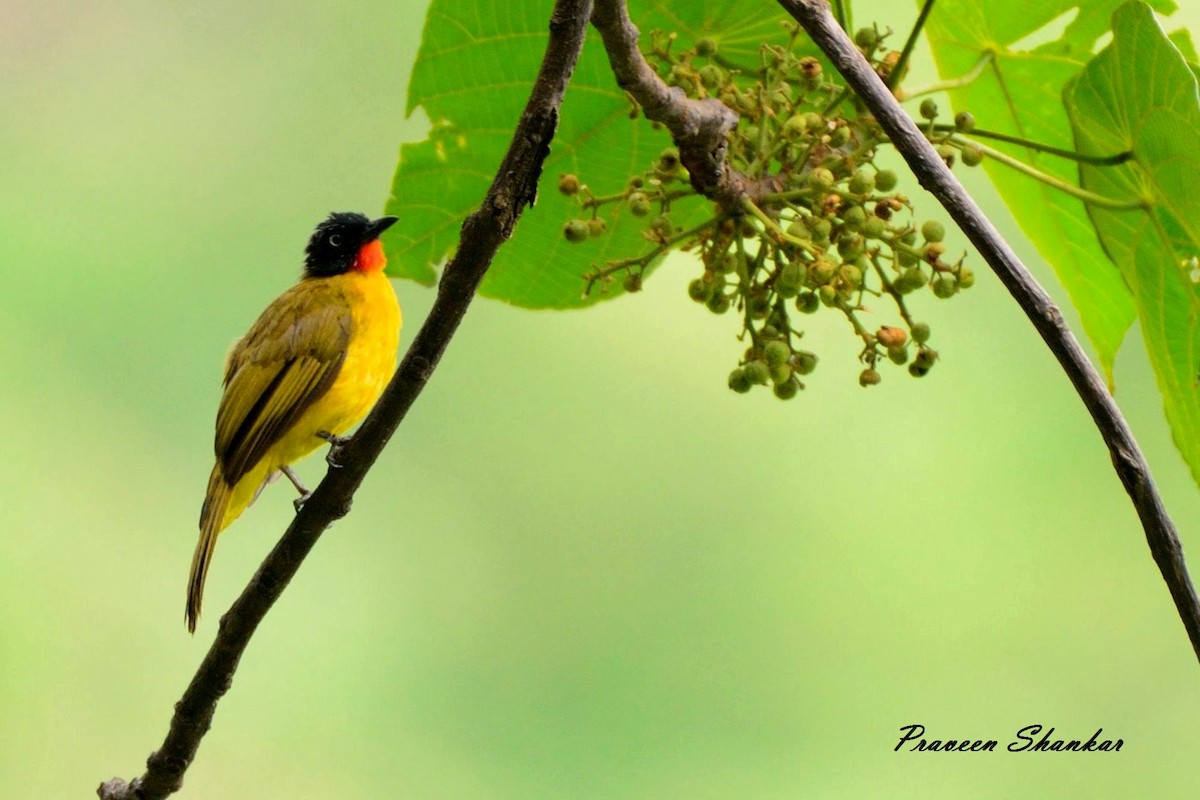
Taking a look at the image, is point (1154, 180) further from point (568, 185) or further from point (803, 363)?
point (568, 185)

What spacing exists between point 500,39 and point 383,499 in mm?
1941

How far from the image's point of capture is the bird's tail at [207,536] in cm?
211

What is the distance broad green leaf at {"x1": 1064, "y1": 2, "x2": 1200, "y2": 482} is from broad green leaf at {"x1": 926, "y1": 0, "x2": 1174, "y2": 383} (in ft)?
0.59

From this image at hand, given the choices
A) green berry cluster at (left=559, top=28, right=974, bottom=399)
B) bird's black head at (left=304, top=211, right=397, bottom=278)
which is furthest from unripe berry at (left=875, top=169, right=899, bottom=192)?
bird's black head at (left=304, top=211, right=397, bottom=278)

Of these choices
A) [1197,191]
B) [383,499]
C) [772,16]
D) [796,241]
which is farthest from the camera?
[383,499]

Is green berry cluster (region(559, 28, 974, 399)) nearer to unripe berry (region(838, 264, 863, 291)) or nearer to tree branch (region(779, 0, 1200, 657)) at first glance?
unripe berry (region(838, 264, 863, 291))

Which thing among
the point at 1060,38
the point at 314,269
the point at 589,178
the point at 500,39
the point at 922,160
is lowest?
the point at 922,160

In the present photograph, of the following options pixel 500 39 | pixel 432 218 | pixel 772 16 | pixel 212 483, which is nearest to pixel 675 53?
pixel 772 16

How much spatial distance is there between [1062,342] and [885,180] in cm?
34

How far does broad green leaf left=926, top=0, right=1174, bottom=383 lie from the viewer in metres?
1.62

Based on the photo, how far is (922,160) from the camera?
96 cm

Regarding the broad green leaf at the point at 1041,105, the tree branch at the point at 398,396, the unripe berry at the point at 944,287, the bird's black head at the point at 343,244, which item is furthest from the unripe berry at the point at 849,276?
the bird's black head at the point at 343,244

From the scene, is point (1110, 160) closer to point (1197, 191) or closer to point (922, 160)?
point (1197, 191)

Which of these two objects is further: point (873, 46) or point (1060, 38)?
point (1060, 38)
